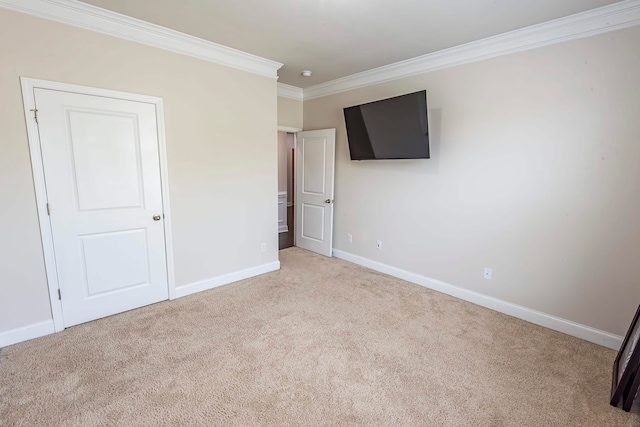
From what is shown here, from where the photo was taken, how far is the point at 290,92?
4.48 meters

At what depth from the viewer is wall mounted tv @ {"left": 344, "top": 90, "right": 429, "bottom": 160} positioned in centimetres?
300

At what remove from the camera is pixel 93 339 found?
2.36 meters

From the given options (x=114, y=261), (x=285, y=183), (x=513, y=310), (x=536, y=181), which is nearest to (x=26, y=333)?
(x=114, y=261)

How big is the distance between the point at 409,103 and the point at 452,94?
0.48 metres

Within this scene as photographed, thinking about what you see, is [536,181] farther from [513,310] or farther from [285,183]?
[285,183]

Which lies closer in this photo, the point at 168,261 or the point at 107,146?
the point at 107,146

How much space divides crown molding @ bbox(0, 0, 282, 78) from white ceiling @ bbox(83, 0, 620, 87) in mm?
84

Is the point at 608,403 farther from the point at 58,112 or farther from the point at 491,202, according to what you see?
the point at 58,112

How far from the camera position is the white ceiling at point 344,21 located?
85.0 inches

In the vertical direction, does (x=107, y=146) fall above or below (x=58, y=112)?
below

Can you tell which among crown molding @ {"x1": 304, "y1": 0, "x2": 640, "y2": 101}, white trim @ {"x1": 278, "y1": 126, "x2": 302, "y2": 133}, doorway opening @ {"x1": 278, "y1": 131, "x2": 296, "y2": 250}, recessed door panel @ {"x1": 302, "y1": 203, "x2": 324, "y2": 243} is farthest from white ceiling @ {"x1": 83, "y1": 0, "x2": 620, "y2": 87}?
doorway opening @ {"x1": 278, "y1": 131, "x2": 296, "y2": 250}

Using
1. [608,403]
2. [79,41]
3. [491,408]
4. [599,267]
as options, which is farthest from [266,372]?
[79,41]

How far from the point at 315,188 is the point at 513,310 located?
292cm

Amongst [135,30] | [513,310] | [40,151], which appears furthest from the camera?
[513,310]
